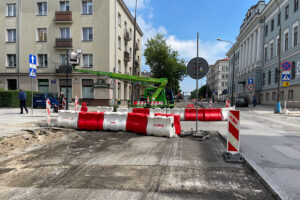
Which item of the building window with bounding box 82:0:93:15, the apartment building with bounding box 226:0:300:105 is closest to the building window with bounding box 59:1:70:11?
the building window with bounding box 82:0:93:15

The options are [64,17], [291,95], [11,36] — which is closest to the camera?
[291,95]

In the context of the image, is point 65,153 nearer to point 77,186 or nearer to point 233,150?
point 77,186

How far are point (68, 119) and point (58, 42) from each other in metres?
20.9

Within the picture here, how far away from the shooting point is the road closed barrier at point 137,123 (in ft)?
24.1

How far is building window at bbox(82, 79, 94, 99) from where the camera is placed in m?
25.9

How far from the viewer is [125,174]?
3.53 meters

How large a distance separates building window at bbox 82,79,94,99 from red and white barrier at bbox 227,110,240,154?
76.4ft

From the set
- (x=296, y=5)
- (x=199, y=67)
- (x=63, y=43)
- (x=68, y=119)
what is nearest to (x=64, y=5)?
(x=63, y=43)

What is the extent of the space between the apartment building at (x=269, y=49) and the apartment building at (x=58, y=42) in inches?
653

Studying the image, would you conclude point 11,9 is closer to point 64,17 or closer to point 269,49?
point 64,17

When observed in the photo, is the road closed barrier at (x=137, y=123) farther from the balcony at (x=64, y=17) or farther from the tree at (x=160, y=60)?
the tree at (x=160, y=60)

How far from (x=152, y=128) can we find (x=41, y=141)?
356cm

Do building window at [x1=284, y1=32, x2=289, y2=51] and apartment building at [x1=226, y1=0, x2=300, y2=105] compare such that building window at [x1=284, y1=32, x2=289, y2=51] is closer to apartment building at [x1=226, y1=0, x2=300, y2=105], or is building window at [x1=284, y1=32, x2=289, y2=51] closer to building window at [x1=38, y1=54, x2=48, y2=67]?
apartment building at [x1=226, y1=0, x2=300, y2=105]

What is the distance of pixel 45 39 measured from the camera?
86.4ft
